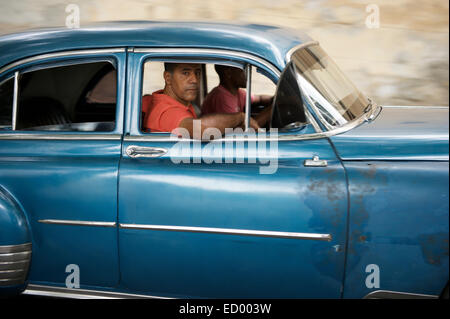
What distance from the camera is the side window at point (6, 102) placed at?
11.0 feet

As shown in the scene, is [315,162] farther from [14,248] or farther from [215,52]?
Answer: [14,248]

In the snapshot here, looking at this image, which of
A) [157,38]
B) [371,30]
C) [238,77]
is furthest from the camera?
[371,30]

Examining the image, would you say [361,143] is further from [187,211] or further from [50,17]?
[50,17]

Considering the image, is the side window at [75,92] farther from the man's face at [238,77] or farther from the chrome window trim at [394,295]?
the chrome window trim at [394,295]

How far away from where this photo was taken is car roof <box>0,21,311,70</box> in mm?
3146

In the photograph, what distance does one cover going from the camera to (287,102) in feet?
9.40

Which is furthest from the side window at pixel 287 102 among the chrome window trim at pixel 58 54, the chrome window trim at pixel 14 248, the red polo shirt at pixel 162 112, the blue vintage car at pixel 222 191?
the chrome window trim at pixel 14 248

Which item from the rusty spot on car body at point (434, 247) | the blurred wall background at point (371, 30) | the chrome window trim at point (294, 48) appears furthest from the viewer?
the blurred wall background at point (371, 30)

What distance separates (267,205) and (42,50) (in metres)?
1.52

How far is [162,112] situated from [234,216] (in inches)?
33.0

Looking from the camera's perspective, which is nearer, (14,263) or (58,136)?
(14,263)

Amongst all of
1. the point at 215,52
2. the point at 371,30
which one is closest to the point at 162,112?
the point at 215,52

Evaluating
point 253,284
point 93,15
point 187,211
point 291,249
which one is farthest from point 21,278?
point 93,15

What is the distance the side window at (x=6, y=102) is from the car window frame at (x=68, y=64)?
32mm
